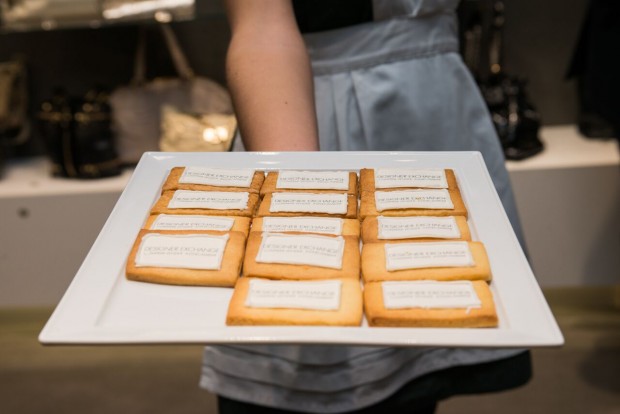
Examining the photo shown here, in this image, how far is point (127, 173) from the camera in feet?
5.93

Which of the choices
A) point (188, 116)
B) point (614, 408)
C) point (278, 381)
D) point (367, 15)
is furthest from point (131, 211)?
point (614, 408)

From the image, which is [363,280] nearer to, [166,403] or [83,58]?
[166,403]

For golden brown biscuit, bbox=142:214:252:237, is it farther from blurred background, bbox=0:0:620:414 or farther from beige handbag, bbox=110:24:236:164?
beige handbag, bbox=110:24:236:164

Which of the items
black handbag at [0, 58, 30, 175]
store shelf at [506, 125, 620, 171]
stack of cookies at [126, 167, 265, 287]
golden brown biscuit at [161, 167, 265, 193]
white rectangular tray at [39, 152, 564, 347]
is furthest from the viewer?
black handbag at [0, 58, 30, 175]

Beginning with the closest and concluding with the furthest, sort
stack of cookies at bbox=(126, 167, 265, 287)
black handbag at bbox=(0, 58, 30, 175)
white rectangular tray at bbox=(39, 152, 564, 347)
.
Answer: white rectangular tray at bbox=(39, 152, 564, 347) → stack of cookies at bbox=(126, 167, 265, 287) → black handbag at bbox=(0, 58, 30, 175)

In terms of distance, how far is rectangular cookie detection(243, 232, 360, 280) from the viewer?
58 cm

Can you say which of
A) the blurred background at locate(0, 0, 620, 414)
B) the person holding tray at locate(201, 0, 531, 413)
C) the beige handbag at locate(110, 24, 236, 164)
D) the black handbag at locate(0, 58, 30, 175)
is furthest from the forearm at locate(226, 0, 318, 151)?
the black handbag at locate(0, 58, 30, 175)

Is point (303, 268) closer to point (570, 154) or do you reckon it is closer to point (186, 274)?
point (186, 274)

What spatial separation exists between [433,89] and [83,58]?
122cm

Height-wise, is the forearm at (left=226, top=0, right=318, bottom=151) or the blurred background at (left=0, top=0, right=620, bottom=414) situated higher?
the forearm at (left=226, top=0, right=318, bottom=151)

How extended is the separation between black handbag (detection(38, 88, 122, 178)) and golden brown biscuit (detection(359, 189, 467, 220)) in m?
1.19

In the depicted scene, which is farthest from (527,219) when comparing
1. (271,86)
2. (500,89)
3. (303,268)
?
(303,268)

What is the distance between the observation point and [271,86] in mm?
844

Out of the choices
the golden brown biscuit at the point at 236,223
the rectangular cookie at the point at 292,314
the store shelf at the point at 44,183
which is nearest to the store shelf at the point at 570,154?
the store shelf at the point at 44,183
